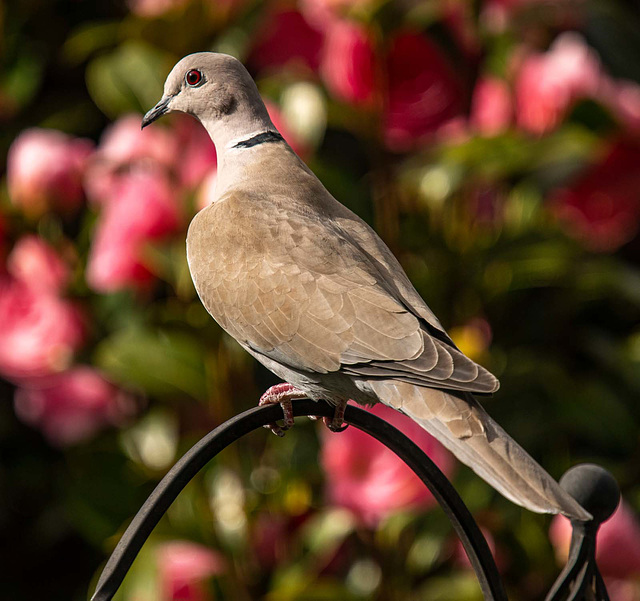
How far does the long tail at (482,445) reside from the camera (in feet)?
2.93

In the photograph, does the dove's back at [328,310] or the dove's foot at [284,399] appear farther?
the dove's foot at [284,399]

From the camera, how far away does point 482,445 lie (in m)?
0.94

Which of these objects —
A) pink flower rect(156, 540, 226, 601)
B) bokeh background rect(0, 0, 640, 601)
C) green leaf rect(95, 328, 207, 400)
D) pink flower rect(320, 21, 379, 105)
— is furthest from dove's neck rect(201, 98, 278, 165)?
pink flower rect(156, 540, 226, 601)

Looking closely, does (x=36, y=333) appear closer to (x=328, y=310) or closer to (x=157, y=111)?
(x=157, y=111)

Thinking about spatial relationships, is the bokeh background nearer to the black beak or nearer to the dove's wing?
the black beak

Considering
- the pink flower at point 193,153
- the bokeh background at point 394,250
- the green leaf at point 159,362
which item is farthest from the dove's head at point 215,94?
the green leaf at point 159,362

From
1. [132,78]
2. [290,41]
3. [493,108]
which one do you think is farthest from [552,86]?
[132,78]

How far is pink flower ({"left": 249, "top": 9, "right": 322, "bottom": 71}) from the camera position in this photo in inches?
83.1

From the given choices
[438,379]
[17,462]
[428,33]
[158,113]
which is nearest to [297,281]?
[438,379]

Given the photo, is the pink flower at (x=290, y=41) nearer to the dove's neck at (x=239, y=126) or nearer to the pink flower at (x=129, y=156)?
the pink flower at (x=129, y=156)

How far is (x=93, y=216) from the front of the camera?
194cm

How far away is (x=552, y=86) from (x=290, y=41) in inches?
23.2

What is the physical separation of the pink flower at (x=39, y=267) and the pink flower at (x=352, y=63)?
638mm

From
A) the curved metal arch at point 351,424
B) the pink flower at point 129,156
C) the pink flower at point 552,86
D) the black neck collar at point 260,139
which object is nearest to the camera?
the curved metal arch at point 351,424
